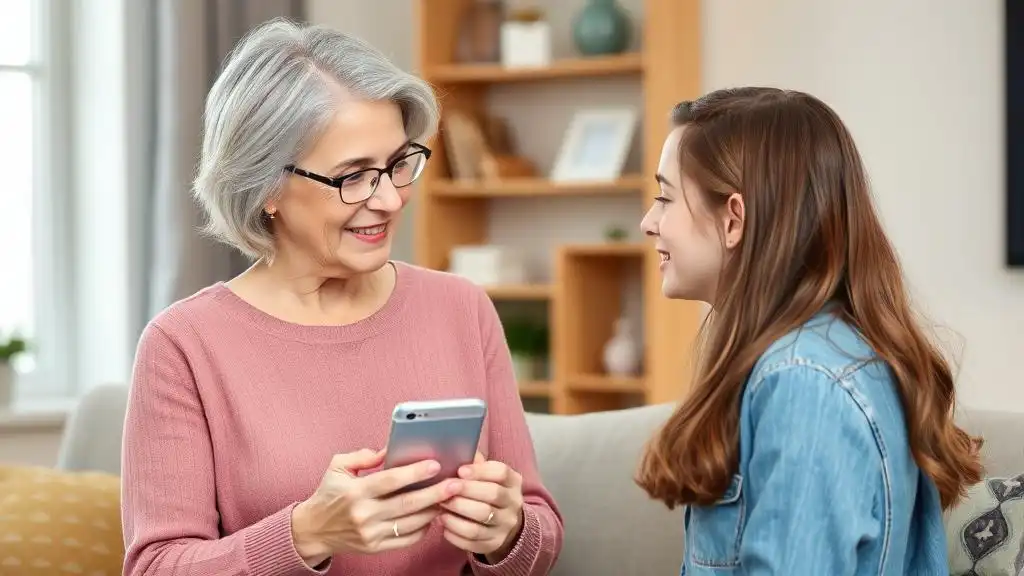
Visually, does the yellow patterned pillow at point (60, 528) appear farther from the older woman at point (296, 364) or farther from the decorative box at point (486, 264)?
the decorative box at point (486, 264)

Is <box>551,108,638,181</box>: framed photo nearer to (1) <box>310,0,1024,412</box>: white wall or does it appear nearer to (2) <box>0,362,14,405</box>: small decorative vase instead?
(1) <box>310,0,1024,412</box>: white wall

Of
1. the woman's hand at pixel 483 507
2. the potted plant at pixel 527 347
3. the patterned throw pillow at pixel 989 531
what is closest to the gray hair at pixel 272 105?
the woman's hand at pixel 483 507

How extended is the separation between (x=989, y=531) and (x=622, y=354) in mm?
2279

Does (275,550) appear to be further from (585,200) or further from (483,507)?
(585,200)

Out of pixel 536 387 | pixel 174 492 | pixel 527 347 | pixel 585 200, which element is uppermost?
pixel 585 200

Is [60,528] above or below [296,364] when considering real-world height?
below

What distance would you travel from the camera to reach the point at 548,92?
14.2ft

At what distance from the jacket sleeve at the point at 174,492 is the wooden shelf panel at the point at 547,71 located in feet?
7.64

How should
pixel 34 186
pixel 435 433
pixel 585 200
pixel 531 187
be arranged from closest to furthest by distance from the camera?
1. pixel 435 433
2. pixel 531 187
3. pixel 34 186
4. pixel 585 200

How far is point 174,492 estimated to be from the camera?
1724mm

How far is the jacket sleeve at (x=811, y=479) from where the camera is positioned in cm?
119

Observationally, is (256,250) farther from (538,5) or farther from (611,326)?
(538,5)

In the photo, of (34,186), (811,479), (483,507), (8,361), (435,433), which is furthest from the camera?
(34,186)

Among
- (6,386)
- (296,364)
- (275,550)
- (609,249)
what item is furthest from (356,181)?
(6,386)
